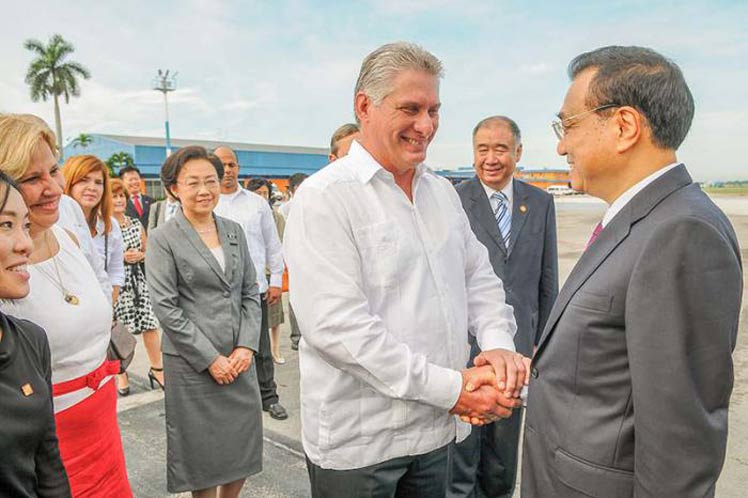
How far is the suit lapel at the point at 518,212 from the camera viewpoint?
343 centimetres

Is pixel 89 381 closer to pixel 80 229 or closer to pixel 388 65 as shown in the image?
pixel 80 229

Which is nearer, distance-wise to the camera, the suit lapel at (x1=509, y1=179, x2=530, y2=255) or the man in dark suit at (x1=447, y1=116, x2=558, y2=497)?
the man in dark suit at (x1=447, y1=116, x2=558, y2=497)

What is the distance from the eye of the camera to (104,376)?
223cm

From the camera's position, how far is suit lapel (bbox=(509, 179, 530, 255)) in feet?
11.2

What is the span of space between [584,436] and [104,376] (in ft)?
6.02

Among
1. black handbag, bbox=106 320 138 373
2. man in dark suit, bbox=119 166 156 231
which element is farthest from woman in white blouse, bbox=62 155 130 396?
man in dark suit, bbox=119 166 156 231

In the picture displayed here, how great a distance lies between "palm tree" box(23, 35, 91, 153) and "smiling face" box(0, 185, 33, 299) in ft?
148

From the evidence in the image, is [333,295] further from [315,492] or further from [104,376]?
[104,376]

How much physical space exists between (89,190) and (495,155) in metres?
3.11

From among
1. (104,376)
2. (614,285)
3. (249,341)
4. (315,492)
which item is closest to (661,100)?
(614,285)

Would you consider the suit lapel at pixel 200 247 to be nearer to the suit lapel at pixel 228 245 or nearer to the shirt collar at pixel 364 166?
the suit lapel at pixel 228 245

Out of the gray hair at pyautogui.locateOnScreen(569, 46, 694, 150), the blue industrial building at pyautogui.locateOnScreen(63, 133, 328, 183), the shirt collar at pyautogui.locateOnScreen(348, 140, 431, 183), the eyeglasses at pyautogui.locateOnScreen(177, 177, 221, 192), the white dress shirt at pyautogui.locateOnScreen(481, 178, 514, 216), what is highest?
the blue industrial building at pyautogui.locateOnScreen(63, 133, 328, 183)

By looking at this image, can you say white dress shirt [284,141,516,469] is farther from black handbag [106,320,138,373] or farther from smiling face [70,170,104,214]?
smiling face [70,170,104,214]

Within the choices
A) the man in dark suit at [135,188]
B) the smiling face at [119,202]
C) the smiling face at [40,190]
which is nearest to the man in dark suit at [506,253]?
the smiling face at [40,190]
